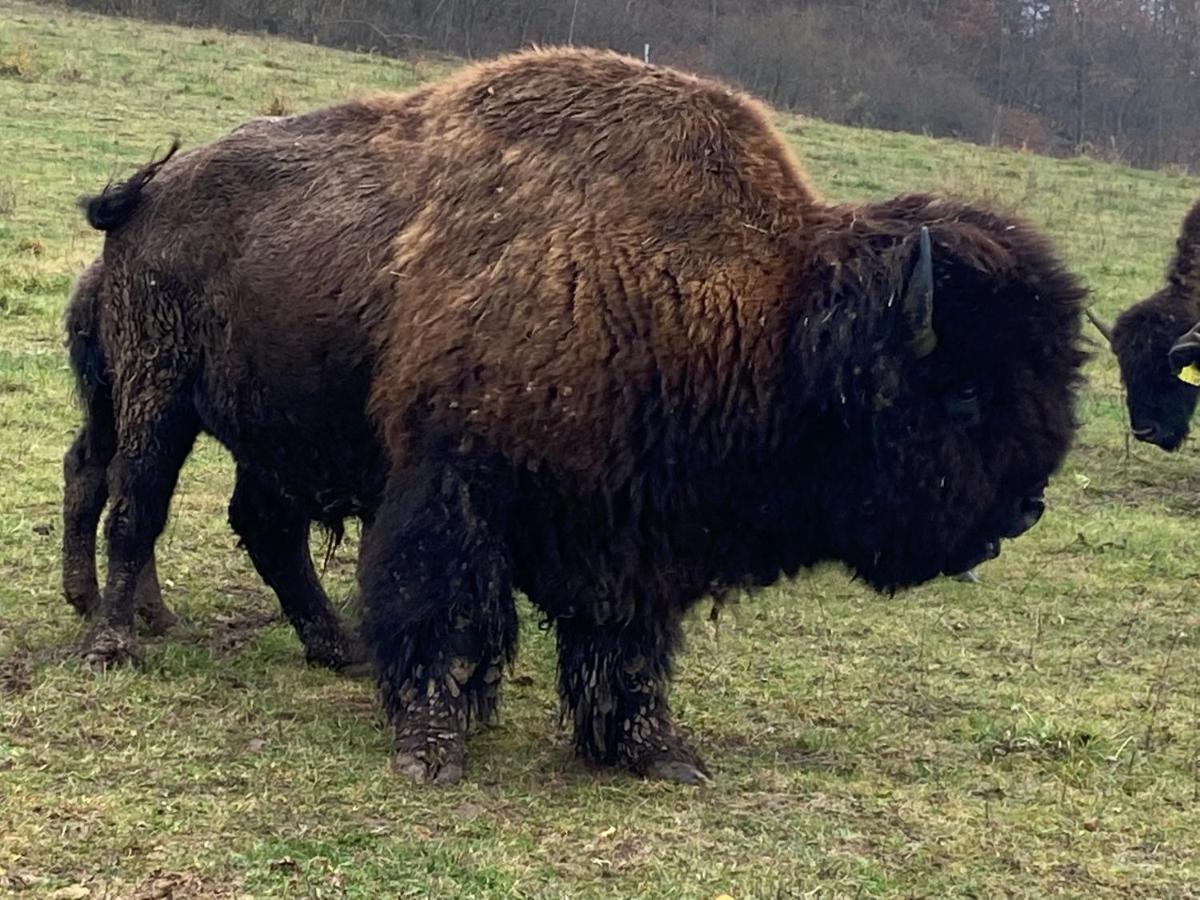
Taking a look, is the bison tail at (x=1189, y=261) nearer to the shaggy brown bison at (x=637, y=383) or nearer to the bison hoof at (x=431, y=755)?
the shaggy brown bison at (x=637, y=383)

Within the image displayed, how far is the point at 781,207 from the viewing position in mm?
4879

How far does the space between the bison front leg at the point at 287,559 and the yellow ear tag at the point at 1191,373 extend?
19.7ft

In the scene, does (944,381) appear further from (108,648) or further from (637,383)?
(108,648)

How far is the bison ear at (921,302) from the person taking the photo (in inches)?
177

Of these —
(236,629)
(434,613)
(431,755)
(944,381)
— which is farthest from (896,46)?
(431,755)

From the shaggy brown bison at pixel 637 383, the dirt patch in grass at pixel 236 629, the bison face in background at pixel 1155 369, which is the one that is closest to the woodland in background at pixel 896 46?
the bison face in background at pixel 1155 369

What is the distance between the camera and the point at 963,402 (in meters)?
4.61

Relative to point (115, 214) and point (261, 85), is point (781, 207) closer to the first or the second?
point (115, 214)

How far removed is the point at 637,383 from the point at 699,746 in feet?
4.36

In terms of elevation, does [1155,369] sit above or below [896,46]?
below

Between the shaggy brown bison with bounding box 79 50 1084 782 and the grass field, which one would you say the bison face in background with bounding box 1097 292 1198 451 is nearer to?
the grass field

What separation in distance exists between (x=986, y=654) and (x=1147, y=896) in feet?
7.79

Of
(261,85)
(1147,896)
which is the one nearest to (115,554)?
(1147,896)

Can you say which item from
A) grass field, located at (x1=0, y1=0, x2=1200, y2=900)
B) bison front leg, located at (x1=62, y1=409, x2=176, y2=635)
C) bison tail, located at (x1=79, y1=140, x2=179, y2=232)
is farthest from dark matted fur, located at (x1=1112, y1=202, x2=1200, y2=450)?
bison tail, located at (x1=79, y1=140, x2=179, y2=232)
